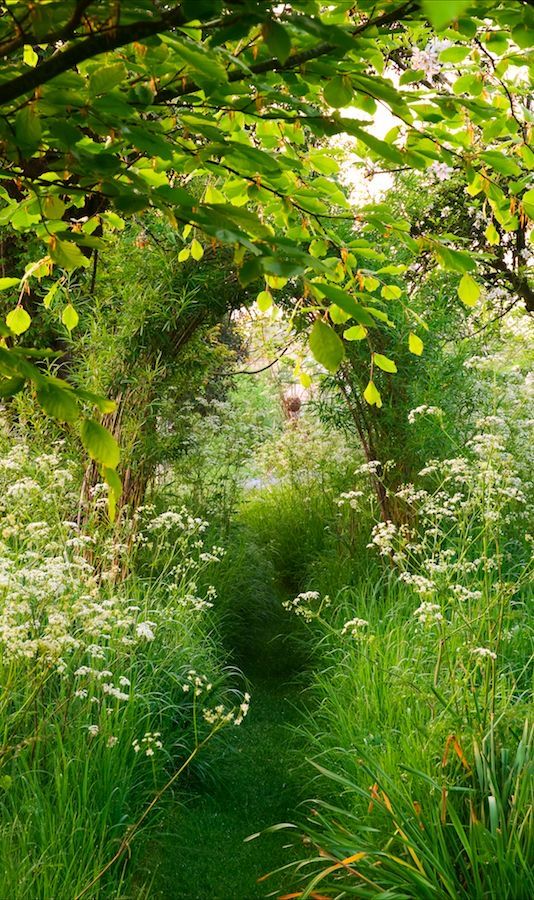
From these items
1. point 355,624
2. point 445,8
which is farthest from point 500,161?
point 355,624

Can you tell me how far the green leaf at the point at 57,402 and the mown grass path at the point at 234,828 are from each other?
2.56 metres

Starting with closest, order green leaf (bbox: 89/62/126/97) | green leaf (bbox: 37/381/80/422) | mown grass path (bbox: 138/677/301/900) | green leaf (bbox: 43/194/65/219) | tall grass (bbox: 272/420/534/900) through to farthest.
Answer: green leaf (bbox: 89/62/126/97) < green leaf (bbox: 37/381/80/422) < green leaf (bbox: 43/194/65/219) < tall grass (bbox: 272/420/534/900) < mown grass path (bbox: 138/677/301/900)

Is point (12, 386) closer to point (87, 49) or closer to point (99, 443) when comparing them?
point (99, 443)

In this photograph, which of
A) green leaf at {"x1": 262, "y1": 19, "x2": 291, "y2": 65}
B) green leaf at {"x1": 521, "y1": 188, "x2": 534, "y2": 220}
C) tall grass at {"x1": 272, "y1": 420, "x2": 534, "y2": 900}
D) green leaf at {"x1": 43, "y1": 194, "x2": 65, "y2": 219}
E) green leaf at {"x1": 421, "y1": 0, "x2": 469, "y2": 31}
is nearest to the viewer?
green leaf at {"x1": 421, "y1": 0, "x2": 469, "y2": 31}

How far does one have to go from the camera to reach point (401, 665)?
407 cm

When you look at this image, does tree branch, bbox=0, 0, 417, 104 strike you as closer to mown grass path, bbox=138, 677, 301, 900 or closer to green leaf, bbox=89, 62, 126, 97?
green leaf, bbox=89, 62, 126, 97

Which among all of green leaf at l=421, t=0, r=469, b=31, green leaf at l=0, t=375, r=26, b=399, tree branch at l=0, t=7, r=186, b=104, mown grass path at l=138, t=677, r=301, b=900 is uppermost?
tree branch at l=0, t=7, r=186, b=104

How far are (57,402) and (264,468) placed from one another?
802 cm

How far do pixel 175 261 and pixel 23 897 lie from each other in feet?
13.7

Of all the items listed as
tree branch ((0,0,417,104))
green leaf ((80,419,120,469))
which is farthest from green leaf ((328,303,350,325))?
tree branch ((0,0,417,104))

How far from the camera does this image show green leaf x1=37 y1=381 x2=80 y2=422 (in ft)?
4.44

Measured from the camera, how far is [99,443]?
140 centimetres

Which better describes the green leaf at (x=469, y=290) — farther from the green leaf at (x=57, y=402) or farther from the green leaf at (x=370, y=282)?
the green leaf at (x=57, y=402)

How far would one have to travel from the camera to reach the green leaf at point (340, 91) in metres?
1.32
